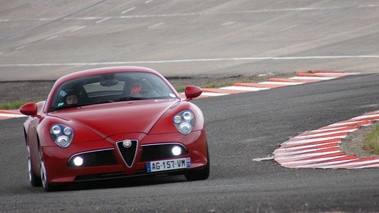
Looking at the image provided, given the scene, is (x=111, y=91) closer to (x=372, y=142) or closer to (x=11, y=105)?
(x=372, y=142)

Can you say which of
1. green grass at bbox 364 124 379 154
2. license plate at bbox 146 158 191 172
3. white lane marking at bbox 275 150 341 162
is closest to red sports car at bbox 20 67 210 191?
license plate at bbox 146 158 191 172

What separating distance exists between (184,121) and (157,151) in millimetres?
434

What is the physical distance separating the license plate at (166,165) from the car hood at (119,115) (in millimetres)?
298

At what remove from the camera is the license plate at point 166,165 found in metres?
10.8

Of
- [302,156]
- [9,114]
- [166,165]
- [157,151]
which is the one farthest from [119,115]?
[9,114]

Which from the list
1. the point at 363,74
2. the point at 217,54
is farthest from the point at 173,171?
the point at 217,54

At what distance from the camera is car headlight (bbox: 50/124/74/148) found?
432 inches

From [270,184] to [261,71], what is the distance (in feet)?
50.7

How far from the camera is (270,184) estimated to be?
9812mm

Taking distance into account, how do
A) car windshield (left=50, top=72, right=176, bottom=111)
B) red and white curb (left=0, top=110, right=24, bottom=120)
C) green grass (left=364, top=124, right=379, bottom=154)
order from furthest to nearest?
red and white curb (left=0, top=110, right=24, bottom=120) → green grass (left=364, top=124, right=379, bottom=154) → car windshield (left=50, top=72, right=176, bottom=111)

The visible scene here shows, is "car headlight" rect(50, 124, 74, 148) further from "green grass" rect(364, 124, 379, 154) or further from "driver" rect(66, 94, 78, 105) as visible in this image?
"green grass" rect(364, 124, 379, 154)

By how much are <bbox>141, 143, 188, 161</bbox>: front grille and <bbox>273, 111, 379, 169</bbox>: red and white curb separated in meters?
1.55

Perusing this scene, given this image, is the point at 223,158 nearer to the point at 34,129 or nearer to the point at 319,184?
the point at 34,129

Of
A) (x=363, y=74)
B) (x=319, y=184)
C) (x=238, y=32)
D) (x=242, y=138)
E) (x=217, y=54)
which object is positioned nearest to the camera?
(x=319, y=184)
